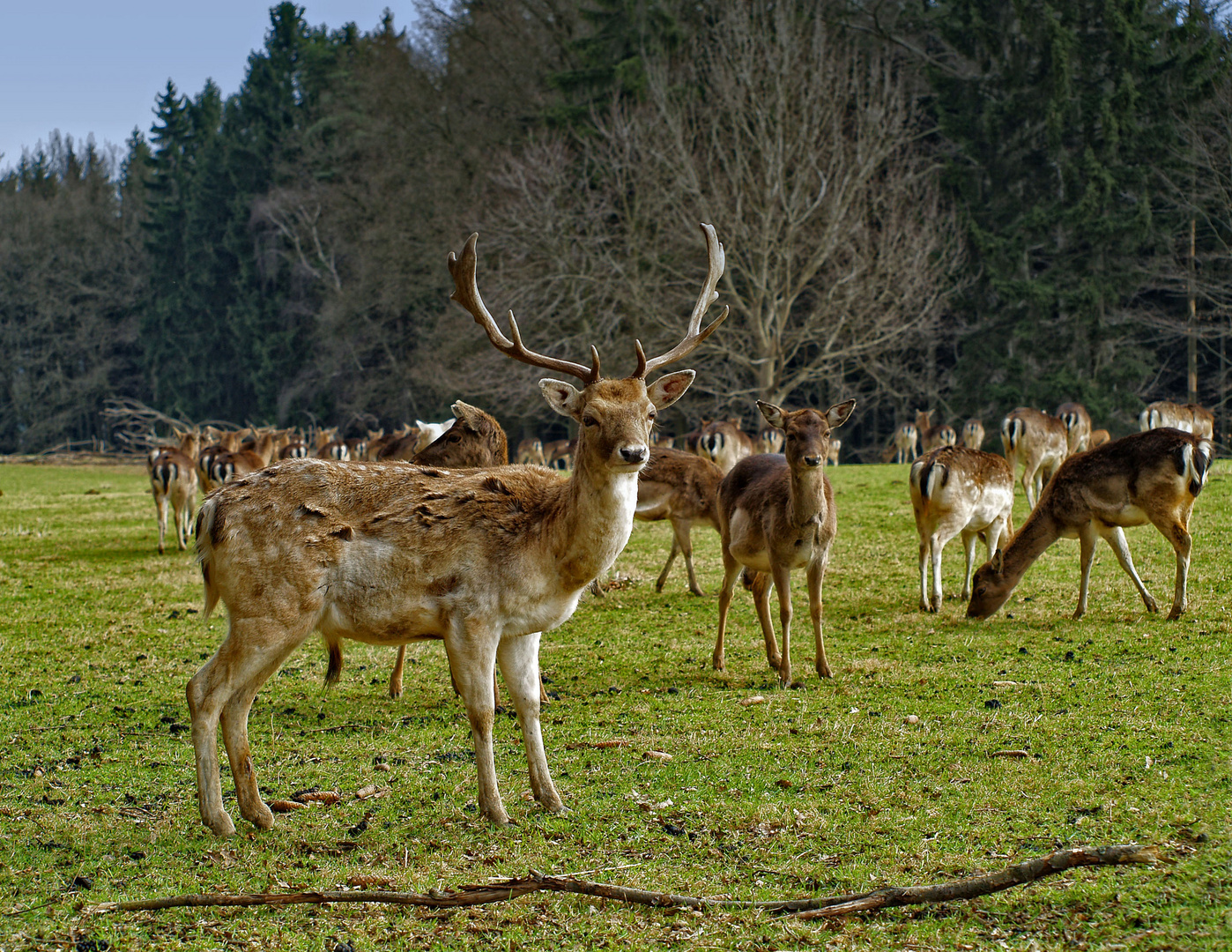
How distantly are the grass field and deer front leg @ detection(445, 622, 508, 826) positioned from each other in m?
0.12

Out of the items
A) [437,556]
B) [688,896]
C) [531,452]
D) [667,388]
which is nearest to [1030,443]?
[667,388]

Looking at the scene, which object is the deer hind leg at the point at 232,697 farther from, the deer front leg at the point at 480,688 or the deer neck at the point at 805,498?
the deer neck at the point at 805,498

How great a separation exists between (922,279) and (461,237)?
12.5 meters

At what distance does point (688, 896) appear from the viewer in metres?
3.49

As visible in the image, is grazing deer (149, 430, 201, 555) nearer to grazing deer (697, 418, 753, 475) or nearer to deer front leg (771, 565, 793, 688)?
grazing deer (697, 418, 753, 475)

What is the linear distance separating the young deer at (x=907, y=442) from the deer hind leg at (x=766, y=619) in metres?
20.7

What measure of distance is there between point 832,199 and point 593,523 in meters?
23.3

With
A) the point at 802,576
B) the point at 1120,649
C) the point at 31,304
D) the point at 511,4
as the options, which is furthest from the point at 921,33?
the point at 31,304

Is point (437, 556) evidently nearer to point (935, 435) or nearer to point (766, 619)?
point (766, 619)

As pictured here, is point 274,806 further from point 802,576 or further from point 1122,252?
point 1122,252

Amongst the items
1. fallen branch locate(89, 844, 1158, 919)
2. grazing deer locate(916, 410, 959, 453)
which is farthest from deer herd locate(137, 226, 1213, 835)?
grazing deer locate(916, 410, 959, 453)

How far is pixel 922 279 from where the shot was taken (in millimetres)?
26062

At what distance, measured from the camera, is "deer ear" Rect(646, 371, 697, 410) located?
15.3 ft

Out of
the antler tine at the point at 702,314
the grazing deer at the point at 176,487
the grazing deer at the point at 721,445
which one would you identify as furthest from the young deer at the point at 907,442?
the antler tine at the point at 702,314
